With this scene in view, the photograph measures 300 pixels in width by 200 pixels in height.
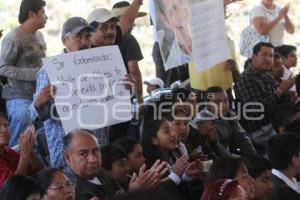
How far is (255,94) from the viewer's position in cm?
578

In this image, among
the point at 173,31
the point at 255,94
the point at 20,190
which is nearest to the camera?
the point at 20,190

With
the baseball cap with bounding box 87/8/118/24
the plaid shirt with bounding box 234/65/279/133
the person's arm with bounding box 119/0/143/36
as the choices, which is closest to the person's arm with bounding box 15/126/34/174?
the baseball cap with bounding box 87/8/118/24

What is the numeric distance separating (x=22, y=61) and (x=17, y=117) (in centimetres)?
39

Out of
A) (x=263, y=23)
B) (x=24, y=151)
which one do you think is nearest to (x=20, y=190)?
(x=24, y=151)

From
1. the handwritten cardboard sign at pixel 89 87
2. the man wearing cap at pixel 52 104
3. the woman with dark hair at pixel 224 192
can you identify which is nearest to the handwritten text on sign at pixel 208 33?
the handwritten cardboard sign at pixel 89 87

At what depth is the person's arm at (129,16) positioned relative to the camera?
459 centimetres

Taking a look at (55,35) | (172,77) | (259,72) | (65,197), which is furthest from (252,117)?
(55,35)

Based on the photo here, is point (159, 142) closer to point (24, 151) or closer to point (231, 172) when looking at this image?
point (231, 172)

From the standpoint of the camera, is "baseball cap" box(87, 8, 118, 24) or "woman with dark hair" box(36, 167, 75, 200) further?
"baseball cap" box(87, 8, 118, 24)

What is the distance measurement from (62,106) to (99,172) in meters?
0.40

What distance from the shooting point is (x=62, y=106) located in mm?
3441

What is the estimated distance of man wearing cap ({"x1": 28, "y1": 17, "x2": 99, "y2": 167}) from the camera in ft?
11.5

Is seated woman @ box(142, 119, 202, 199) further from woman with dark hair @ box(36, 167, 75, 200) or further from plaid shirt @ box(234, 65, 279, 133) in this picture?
plaid shirt @ box(234, 65, 279, 133)

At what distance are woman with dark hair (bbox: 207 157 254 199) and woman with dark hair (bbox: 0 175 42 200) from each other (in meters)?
0.94
